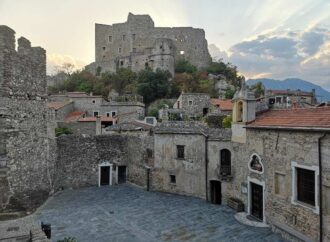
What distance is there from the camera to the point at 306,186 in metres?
12.7

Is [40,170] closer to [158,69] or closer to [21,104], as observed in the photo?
[21,104]

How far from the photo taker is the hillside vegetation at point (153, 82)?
4856 cm

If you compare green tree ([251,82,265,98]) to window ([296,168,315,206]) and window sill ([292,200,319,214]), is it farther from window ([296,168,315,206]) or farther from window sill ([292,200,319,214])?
window sill ([292,200,319,214])

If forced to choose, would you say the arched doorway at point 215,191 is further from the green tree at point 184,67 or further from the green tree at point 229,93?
the green tree at point 184,67

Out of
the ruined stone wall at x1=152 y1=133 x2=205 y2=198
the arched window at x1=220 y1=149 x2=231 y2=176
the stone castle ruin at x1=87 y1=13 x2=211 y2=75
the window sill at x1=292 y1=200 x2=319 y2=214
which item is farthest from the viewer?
the stone castle ruin at x1=87 y1=13 x2=211 y2=75

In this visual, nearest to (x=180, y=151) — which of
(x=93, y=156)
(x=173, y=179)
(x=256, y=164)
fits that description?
(x=173, y=179)

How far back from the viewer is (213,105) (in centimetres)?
4044

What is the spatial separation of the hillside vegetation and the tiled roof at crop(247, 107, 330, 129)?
3265 cm

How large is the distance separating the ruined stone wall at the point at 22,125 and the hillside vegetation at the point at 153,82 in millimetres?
30375

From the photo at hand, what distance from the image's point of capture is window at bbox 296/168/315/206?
1234 centimetres

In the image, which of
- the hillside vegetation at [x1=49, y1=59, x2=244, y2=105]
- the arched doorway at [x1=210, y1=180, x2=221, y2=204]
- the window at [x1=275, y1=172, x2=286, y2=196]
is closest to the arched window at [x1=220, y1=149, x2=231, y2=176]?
the arched doorway at [x1=210, y1=180, x2=221, y2=204]

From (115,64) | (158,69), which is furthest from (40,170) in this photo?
(115,64)

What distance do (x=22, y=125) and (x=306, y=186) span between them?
45.9 feet

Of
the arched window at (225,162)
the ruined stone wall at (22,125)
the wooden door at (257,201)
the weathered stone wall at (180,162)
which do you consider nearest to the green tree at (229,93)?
the weathered stone wall at (180,162)
